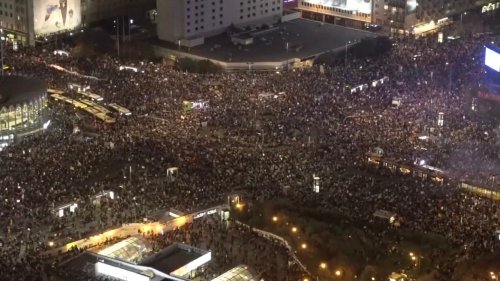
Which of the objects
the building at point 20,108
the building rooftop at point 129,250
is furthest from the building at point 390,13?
the building rooftop at point 129,250

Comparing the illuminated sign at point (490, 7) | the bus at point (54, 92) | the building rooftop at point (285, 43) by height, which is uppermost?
the illuminated sign at point (490, 7)

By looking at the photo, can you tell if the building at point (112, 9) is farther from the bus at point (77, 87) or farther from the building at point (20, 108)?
the building at point (20, 108)

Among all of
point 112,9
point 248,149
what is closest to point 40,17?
point 112,9

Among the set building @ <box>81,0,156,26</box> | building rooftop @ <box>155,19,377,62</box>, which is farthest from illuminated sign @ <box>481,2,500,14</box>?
building @ <box>81,0,156,26</box>

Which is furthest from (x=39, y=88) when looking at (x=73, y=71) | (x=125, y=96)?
(x=73, y=71)

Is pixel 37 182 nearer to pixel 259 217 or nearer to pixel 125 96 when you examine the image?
pixel 259 217

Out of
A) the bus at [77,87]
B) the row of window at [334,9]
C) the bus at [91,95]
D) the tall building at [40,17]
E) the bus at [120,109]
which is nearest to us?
the bus at [120,109]

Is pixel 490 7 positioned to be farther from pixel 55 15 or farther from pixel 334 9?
pixel 55 15
